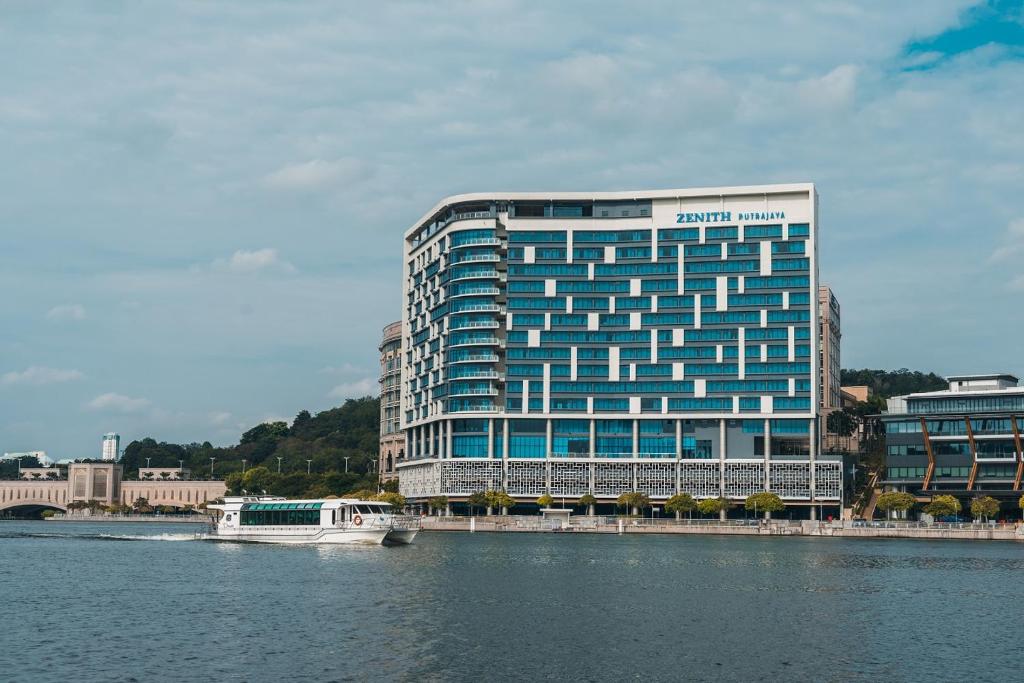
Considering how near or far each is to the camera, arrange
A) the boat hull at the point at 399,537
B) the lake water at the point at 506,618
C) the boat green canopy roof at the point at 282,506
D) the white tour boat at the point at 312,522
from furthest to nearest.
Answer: the boat green canopy roof at the point at 282,506
the boat hull at the point at 399,537
the white tour boat at the point at 312,522
the lake water at the point at 506,618

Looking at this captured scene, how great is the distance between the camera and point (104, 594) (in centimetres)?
9675

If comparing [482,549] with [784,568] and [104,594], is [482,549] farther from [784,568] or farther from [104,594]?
[104,594]

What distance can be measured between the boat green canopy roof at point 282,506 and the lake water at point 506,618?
21.6 metres

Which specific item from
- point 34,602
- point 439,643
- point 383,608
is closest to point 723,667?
point 439,643

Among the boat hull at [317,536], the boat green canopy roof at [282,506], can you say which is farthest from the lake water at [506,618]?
the boat green canopy roof at [282,506]

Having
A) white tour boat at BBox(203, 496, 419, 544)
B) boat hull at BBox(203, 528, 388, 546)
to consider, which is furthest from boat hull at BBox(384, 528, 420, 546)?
boat hull at BBox(203, 528, 388, 546)

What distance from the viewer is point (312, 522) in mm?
165125

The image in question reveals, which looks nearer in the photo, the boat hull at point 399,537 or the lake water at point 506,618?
the lake water at point 506,618

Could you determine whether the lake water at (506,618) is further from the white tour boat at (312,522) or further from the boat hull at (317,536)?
the white tour boat at (312,522)

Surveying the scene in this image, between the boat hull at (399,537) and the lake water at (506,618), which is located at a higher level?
the boat hull at (399,537)

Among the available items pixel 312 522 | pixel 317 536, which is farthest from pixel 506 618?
pixel 312 522

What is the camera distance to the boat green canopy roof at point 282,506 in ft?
543

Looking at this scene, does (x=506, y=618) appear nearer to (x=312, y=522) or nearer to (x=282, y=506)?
(x=312, y=522)

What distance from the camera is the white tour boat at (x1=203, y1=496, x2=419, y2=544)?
525 ft
